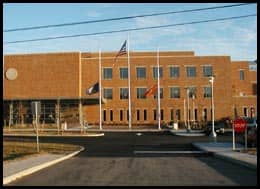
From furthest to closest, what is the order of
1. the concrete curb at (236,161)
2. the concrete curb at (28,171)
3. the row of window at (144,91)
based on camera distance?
the row of window at (144,91) → the concrete curb at (236,161) → the concrete curb at (28,171)

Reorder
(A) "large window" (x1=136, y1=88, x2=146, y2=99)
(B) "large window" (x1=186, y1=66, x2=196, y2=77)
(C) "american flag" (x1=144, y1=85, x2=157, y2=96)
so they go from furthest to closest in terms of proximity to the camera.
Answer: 1. (A) "large window" (x1=136, y1=88, x2=146, y2=99)
2. (B) "large window" (x1=186, y1=66, x2=196, y2=77)
3. (C) "american flag" (x1=144, y1=85, x2=157, y2=96)

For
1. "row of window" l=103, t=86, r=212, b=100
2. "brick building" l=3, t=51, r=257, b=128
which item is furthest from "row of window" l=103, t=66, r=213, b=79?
"row of window" l=103, t=86, r=212, b=100

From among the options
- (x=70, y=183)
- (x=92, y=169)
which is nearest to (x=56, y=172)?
(x=92, y=169)

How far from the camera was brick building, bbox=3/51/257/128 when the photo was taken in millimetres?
85750

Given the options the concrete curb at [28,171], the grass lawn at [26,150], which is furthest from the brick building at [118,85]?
the concrete curb at [28,171]

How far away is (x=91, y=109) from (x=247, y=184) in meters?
74.7

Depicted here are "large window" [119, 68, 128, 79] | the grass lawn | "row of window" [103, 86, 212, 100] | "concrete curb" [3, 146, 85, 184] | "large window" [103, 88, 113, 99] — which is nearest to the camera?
"concrete curb" [3, 146, 85, 184]

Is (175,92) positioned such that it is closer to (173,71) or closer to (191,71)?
(173,71)

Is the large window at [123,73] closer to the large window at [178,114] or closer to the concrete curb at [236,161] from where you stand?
the large window at [178,114]

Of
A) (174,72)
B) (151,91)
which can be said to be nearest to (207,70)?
(174,72)

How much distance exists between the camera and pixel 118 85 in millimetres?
87812

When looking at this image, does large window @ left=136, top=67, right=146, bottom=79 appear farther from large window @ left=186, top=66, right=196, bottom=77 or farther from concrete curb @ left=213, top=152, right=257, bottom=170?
concrete curb @ left=213, top=152, right=257, bottom=170

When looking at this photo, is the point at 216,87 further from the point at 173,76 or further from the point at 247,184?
the point at 247,184

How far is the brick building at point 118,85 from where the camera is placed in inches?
3376
